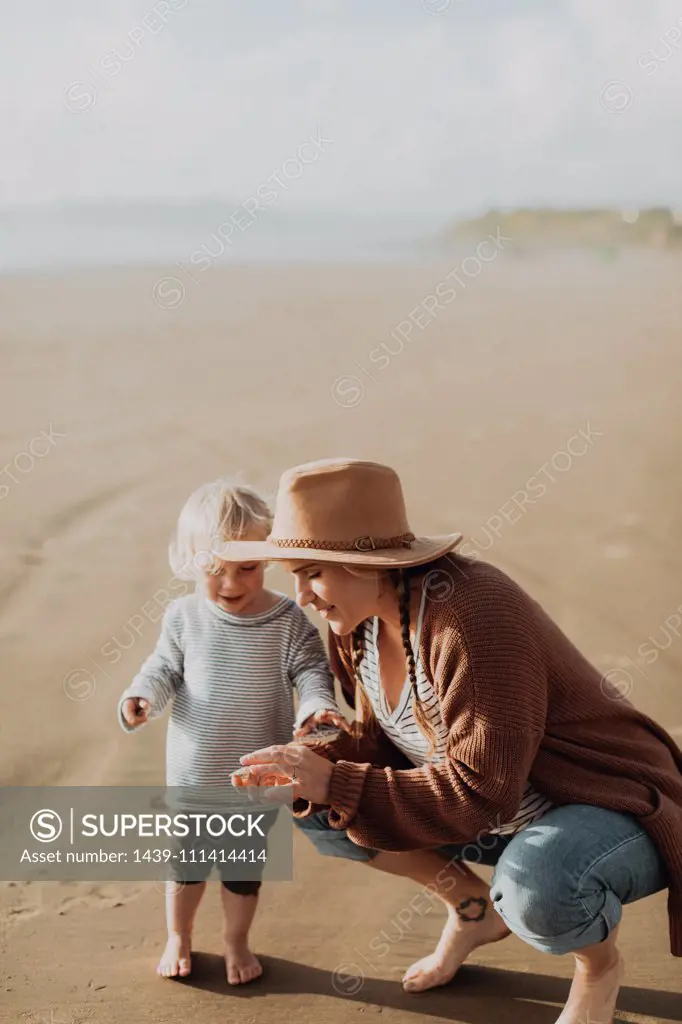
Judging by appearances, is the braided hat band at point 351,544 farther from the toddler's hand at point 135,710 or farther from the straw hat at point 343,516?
the toddler's hand at point 135,710

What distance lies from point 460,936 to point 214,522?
1.02 metres

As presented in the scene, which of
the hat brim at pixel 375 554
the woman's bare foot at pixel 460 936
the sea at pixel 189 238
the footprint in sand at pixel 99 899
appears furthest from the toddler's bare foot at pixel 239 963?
the sea at pixel 189 238

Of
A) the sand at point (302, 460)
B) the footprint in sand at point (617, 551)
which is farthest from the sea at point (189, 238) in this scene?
the footprint in sand at point (617, 551)

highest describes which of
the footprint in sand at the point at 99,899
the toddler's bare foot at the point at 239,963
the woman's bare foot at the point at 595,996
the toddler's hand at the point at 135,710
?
the toddler's hand at the point at 135,710

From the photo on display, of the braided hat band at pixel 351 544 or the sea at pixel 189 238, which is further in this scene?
the sea at pixel 189 238

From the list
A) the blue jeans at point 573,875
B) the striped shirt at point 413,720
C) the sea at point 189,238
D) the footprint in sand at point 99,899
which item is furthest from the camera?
the sea at point 189,238

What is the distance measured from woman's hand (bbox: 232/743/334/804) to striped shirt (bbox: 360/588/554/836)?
0.69 ft

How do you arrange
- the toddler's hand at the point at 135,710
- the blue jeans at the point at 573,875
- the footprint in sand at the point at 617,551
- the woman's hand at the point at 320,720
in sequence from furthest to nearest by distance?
1. the footprint in sand at the point at 617,551
2. the toddler's hand at the point at 135,710
3. the woman's hand at the point at 320,720
4. the blue jeans at the point at 573,875

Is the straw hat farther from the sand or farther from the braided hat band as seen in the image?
the sand

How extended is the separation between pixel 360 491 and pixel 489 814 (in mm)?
618

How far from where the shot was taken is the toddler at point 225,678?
2705 mm

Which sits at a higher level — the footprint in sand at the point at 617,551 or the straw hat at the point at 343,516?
the straw hat at the point at 343,516

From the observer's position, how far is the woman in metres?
2.21

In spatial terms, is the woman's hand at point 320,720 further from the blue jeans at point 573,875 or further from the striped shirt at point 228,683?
the blue jeans at point 573,875
